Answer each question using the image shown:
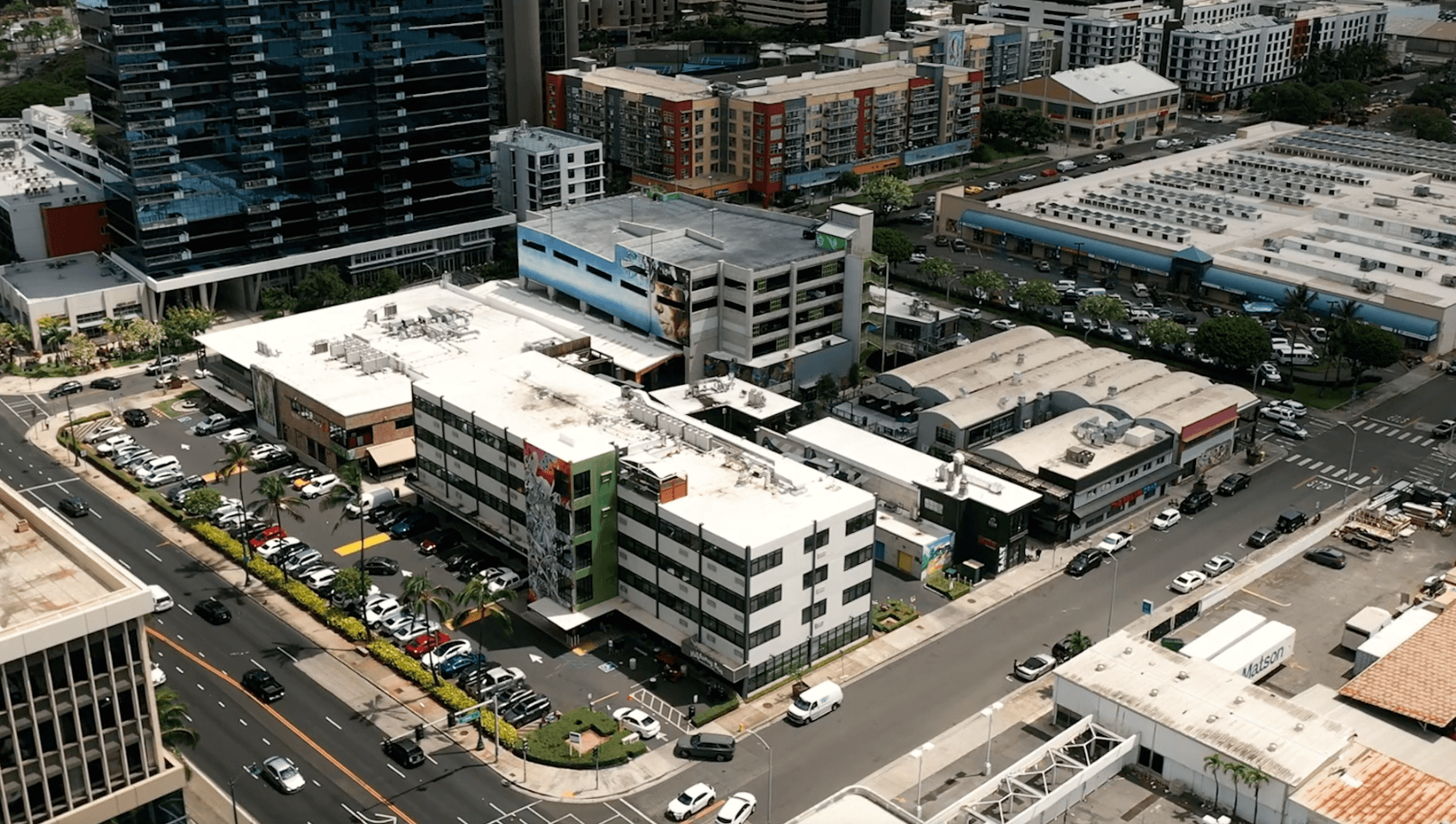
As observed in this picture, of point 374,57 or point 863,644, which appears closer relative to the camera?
point 863,644

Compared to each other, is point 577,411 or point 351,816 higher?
point 577,411

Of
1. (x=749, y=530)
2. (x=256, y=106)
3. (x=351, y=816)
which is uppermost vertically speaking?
(x=256, y=106)

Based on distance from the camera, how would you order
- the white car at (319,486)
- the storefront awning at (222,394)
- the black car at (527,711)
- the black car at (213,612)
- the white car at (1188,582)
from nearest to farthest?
the black car at (527,711)
the black car at (213,612)
the white car at (1188,582)
the white car at (319,486)
the storefront awning at (222,394)

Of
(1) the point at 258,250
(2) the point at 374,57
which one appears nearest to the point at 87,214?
(1) the point at 258,250

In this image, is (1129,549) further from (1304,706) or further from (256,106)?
(256,106)

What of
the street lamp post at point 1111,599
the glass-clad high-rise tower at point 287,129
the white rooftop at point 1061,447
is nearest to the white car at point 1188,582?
the street lamp post at point 1111,599

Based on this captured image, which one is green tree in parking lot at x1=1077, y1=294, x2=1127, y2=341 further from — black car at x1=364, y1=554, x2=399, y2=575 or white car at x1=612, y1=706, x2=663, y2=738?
white car at x1=612, y1=706, x2=663, y2=738

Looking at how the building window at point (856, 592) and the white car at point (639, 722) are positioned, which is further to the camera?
the building window at point (856, 592)

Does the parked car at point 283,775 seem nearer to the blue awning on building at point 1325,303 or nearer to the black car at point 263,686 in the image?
the black car at point 263,686
